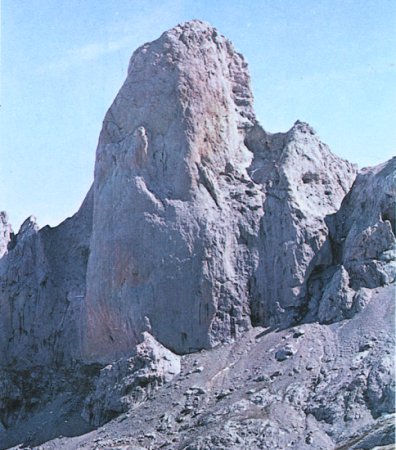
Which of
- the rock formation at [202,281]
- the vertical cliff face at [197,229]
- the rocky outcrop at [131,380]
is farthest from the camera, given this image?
the vertical cliff face at [197,229]

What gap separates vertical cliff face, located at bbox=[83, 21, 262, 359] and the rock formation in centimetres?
8

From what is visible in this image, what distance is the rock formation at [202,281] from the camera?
135ft

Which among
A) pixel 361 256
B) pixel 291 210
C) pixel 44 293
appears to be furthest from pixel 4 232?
pixel 361 256

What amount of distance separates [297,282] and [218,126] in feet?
32.1

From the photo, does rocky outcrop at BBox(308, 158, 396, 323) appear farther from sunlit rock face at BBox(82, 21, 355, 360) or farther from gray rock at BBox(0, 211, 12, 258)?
gray rock at BBox(0, 211, 12, 258)

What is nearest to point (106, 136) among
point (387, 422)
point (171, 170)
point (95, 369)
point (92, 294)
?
point (171, 170)

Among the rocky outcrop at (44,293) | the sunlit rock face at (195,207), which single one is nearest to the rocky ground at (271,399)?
the sunlit rock face at (195,207)

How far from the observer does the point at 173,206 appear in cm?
4950

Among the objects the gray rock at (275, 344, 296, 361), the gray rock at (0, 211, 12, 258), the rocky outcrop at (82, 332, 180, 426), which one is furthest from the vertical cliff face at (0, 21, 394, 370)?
the gray rock at (0, 211, 12, 258)

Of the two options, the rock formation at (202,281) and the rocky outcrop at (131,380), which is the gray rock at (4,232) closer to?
the rock formation at (202,281)

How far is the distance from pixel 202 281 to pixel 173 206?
426cm

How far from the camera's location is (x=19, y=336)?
54906mm

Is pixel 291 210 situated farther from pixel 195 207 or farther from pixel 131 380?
pixel 131 380

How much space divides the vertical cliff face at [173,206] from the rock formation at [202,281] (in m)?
0.08
